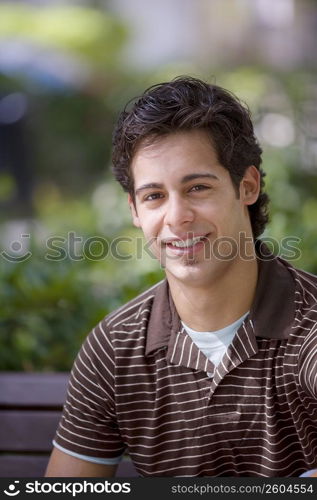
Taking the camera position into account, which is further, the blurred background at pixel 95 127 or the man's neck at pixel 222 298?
the blurred background at pixel 95 127

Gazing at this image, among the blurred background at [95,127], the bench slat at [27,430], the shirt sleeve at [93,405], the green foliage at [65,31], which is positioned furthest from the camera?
the green foliage at [65,31]

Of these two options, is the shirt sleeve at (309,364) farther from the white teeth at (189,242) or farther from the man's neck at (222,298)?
Answer: the white teeth at (189,242)

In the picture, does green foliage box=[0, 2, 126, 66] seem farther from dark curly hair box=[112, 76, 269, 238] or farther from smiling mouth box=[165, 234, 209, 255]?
smiling mouth box=[165, 234, 209, 255]

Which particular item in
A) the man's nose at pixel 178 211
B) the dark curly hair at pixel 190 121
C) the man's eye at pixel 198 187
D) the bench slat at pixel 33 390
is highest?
the dark curly hair at pixel 190 121

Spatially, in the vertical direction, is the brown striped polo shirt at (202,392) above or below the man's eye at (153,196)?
below

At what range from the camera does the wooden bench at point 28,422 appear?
2.89 meters

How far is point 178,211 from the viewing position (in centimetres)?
228

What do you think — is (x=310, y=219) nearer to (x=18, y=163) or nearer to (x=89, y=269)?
(x=89, y=269)

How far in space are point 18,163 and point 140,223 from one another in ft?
30.6

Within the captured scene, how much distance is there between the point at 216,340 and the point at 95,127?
928 cm

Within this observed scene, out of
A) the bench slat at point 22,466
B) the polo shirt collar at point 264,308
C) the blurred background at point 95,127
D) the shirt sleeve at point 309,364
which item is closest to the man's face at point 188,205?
the polo shirt collar at point 264,308
